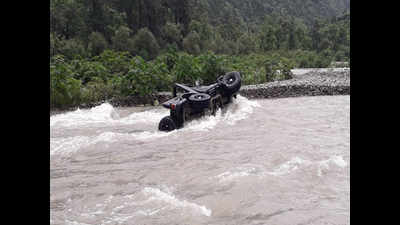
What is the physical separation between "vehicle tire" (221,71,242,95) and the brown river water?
44.4 inches

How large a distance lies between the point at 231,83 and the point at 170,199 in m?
7.37

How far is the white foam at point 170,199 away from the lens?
4026 mm

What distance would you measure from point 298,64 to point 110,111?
86.1 ft

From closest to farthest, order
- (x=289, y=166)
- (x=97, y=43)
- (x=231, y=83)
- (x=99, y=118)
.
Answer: (x=289, y=166) → (x=99, y=118) → (x=231, y=83) → (x=97, y=43)

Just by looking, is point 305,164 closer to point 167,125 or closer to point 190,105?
point 167,125

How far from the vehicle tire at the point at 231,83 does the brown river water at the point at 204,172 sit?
1128mm

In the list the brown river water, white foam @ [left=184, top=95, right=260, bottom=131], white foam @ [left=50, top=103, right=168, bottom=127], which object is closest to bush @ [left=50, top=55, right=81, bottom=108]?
white foam @ [left=50, top=103, right=168, bottom=127]

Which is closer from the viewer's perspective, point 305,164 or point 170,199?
point 170,199

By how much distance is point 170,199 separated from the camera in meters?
4.31

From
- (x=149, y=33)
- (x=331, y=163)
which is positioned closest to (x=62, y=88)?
(x=331, y=163)

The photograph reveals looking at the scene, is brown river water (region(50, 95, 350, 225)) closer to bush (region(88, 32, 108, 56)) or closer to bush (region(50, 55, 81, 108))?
bush (region(50, 55, 81, 108))

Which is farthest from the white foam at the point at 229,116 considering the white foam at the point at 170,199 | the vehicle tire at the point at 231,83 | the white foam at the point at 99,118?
the white foam at the point at 170,199

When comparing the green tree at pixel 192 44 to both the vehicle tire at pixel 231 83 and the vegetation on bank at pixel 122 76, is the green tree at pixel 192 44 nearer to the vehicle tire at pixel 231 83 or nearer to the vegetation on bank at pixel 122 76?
the vegetation on bank at pixel 122 76

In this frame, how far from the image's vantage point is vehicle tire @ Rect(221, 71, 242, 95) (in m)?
10.8
